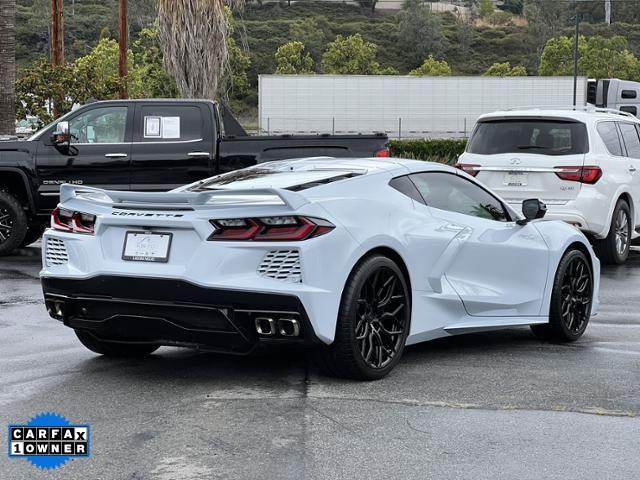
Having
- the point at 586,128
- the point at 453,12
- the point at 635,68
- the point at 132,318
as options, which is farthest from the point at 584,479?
the point at 453,12

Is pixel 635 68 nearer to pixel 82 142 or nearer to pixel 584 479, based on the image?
pixel 82 142

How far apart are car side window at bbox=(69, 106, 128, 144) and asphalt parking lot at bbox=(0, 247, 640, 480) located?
5.96 m

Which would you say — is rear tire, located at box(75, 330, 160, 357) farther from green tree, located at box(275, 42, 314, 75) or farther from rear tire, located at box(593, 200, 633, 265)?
green tree, located at box(275, 42, 314, 75)

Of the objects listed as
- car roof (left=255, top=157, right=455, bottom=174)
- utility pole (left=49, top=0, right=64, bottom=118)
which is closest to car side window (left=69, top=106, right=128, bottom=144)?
car roof (left=255, top=157, right=455, bottom=174)

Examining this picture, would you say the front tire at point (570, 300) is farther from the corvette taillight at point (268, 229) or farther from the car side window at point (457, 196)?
the corvette taillight at point (268, 229)

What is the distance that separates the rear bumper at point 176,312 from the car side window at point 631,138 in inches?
343

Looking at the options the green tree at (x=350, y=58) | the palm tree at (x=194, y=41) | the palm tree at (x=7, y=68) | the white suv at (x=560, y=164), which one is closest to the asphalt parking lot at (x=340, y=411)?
the white suv at (x=560, y=164)

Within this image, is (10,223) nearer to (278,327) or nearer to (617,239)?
(617,239)

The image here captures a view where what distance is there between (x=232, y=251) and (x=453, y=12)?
16392cm

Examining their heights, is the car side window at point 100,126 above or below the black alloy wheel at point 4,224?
above

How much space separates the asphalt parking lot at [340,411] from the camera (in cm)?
502

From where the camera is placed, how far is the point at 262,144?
44.5 feet

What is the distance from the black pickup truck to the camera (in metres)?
13.9

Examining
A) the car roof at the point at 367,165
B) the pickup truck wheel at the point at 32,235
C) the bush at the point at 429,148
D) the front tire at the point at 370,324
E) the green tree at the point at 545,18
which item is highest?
the green tree at the point at 545,18
